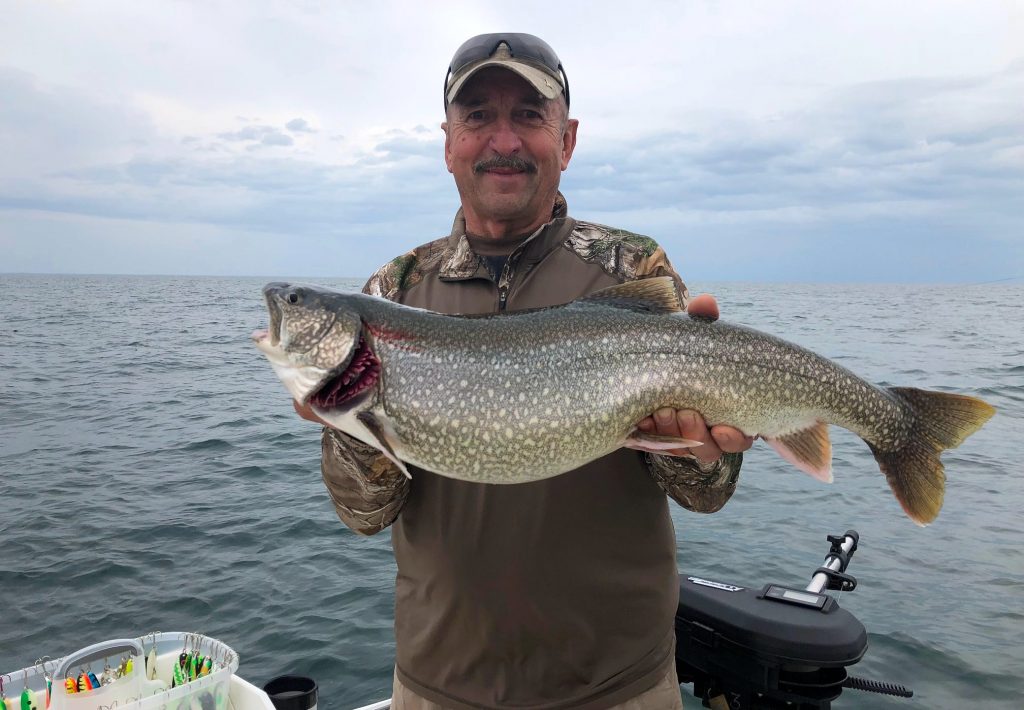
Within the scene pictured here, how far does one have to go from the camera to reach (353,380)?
3.34m

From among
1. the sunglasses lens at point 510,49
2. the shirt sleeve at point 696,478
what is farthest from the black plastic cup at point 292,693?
the sunglasses lens at point 510,49

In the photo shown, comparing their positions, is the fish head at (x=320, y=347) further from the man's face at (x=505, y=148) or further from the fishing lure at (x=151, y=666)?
the fishing lure at (x=151, y=666)

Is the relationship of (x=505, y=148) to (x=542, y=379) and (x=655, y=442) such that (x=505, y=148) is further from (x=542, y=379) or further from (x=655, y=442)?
(x=655, y=442)

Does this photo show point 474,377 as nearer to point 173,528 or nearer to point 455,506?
point 455,506

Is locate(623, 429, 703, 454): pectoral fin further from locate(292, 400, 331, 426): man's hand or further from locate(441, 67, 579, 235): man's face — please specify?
locate(292, 400, 331, 426): man's hand

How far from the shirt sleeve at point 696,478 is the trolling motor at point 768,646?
165cm

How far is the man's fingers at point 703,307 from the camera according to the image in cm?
326

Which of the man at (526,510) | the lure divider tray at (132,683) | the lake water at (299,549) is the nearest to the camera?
the man at (526,510)

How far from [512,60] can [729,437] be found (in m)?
2.14

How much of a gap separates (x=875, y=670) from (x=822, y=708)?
3.44m

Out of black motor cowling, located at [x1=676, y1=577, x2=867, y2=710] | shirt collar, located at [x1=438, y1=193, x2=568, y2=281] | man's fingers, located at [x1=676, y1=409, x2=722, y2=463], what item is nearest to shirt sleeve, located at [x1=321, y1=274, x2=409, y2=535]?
shirt collar, located at [x1=438, y1=193, x2=568, y2=281]

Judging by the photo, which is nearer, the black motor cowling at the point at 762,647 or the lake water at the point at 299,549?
the black motor cowling at the point at 762,647

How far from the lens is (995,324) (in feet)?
160

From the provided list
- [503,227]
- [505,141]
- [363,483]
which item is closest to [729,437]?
[503,227]
